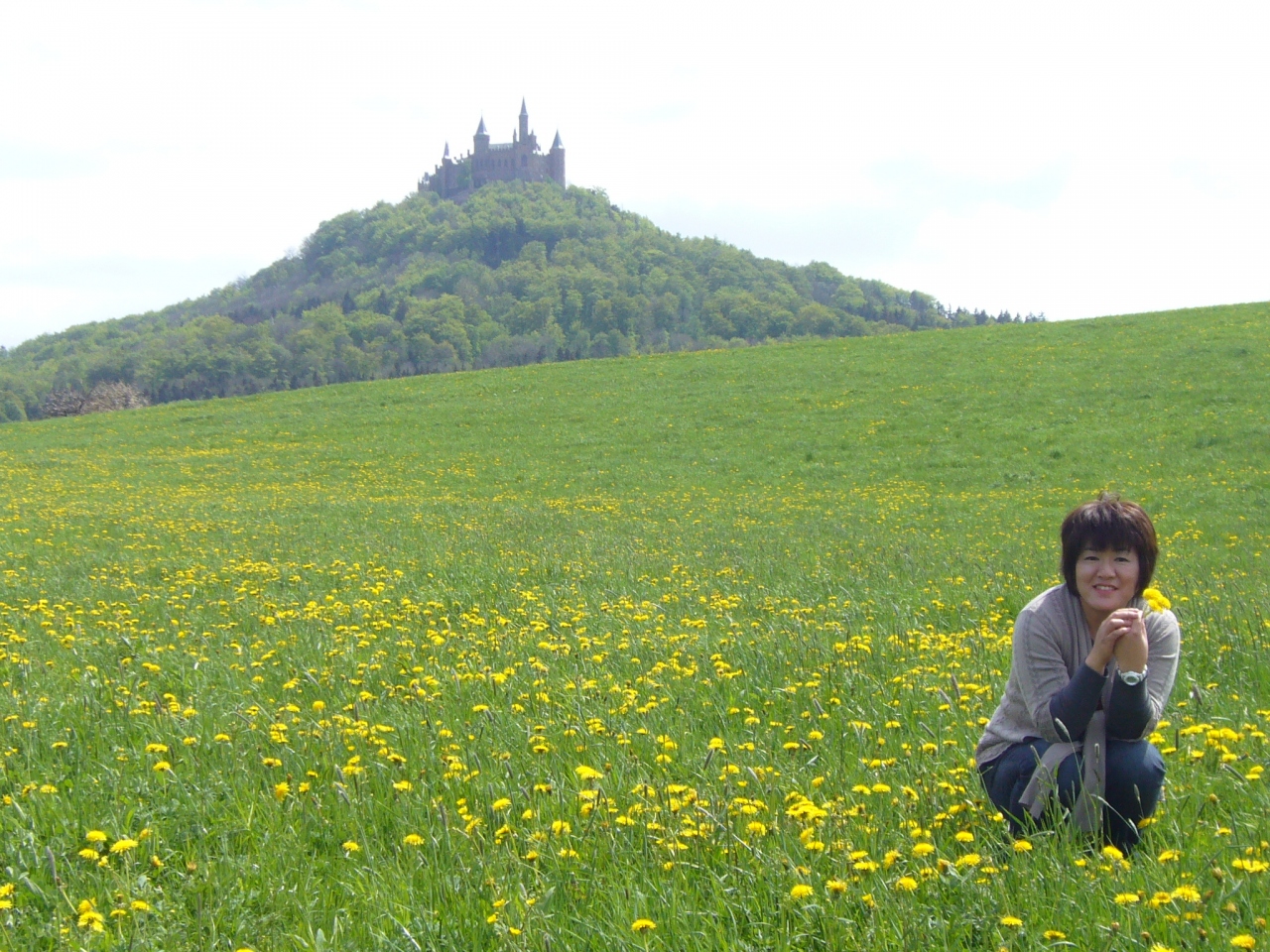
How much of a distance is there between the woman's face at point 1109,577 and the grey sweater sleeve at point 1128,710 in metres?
0.34

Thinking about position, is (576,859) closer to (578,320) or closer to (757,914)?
(757,914)

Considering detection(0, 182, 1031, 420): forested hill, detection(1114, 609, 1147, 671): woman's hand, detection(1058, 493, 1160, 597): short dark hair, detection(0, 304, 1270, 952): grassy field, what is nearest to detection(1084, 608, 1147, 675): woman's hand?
detection(1114, 609, 1147, 671): woman's hand

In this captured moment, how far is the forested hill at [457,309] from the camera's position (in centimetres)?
8731

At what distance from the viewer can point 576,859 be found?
329 centimetres

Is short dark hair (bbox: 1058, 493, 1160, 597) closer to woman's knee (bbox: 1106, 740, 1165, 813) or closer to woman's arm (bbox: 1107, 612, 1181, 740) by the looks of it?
woman's arm (bbox: 1107, 612, 1181, 740)

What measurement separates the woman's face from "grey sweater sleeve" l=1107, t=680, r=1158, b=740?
1.11 ft

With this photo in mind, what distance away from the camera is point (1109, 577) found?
3.65 meters

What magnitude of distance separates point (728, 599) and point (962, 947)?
6108 millimetres

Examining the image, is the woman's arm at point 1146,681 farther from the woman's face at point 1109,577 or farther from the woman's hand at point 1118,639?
the woman's face at point 1109,577

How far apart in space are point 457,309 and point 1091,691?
350ft

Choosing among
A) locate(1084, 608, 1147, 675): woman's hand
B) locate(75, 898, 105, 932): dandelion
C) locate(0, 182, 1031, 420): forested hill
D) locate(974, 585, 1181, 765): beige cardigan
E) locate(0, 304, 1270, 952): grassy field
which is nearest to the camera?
locate(75, 898, 105, 932): dandelion

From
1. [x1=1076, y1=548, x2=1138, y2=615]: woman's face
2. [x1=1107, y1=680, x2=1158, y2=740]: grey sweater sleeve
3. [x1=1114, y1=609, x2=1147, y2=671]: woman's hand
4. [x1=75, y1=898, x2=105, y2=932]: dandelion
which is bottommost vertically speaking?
[x1=75, y1=898, x2=105, y2=932]: dandelion

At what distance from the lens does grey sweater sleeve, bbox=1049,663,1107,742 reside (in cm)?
336

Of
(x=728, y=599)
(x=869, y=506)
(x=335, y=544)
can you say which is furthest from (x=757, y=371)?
(x=728, y=599)
